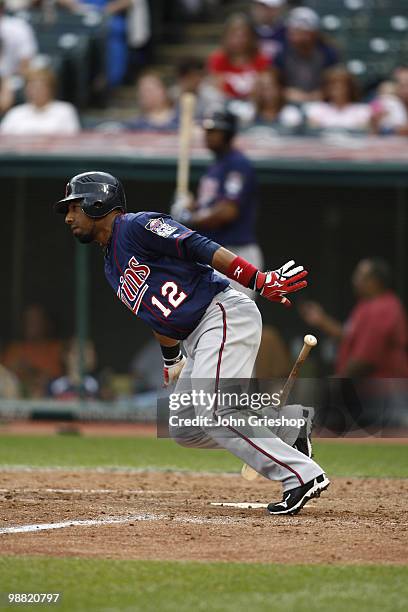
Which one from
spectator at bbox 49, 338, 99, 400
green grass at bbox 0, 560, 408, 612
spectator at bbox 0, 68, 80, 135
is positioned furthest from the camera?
spectator at bbox 0, 68, 80, 135

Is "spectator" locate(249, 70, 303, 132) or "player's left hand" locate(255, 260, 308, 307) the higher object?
"player's left hand" locate(255, 260, 308, 307)

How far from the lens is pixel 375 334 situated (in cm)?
1007

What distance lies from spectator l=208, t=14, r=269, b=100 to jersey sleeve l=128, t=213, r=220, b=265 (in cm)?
734

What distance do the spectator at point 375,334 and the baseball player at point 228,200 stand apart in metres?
1.45

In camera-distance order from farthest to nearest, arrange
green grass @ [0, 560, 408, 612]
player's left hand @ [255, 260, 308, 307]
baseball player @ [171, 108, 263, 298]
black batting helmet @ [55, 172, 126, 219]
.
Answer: baseball player @ [171, 108, 263, 298], black batting helmet @ [55, 172, 126, 219], player's left hand @ [255, 260, 308, 307], green grass @ [0, 560, 408, 612]

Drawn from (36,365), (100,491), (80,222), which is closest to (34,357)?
(36,365)

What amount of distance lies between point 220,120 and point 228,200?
60 centimetres

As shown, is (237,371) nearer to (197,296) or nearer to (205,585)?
(197,296)

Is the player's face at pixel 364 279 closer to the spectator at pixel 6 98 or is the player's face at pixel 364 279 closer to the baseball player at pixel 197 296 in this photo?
the spectator at pixel 6 98

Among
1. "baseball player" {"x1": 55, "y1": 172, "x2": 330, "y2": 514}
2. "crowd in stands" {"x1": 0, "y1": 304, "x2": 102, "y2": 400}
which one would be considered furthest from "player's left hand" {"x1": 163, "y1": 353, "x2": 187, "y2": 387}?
"crowd in stands" {"x1": 0, "y1": 304, "x2": 102, "y2": 400}

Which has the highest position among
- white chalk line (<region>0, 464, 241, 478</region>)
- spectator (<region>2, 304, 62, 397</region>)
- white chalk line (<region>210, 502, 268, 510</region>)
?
white chalk line (<region>210, 502, 268, 510</region>)

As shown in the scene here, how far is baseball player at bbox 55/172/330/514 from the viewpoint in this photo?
17.1 feet

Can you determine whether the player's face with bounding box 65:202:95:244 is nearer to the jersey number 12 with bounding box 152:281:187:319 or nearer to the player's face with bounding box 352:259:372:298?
the jersey number 12 with bounding box 152:281:187:319

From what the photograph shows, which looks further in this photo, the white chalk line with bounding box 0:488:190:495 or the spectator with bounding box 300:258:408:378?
the spectator with bounding box 300:258:408:378
